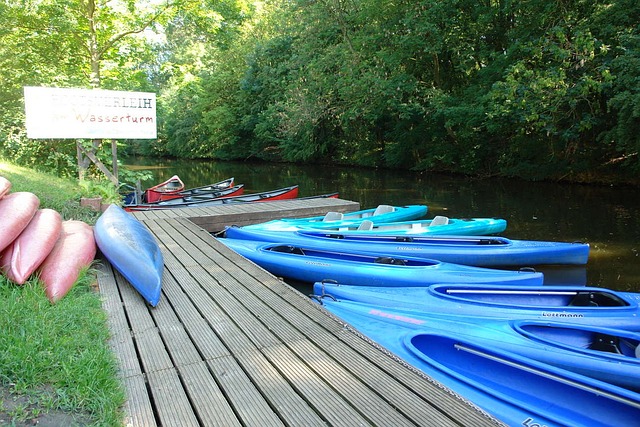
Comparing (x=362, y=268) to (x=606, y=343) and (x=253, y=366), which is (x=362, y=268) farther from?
(x=253, y=366)

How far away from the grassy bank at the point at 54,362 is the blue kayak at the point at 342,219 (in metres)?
4.88

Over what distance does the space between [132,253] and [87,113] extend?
16.2 ft

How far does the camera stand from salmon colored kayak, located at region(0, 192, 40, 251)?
3.23 m

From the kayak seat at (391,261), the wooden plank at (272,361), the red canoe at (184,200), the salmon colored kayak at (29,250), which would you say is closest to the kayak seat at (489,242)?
the kayak seat at (391,261)

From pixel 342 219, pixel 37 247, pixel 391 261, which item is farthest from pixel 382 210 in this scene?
pixel 37 247

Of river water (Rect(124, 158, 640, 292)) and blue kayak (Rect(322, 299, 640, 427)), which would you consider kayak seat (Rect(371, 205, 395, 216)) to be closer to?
river water (Rect(124, 158, 640, 292))

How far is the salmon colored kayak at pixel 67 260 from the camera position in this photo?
3.29 metres

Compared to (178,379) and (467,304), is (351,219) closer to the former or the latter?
(467,304)

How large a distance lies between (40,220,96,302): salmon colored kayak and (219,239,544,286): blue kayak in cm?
260

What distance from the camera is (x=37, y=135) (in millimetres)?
7391

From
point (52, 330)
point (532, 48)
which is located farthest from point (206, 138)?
point (52, 330)

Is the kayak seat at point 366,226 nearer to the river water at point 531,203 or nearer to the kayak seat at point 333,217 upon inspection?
the kayak seat at point 333,217

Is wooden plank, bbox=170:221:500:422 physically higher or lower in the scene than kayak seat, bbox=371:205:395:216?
lower

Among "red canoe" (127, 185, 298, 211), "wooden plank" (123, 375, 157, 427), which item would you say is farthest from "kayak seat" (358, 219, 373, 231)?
"wooden plank" (123, 375, 157, 427)
